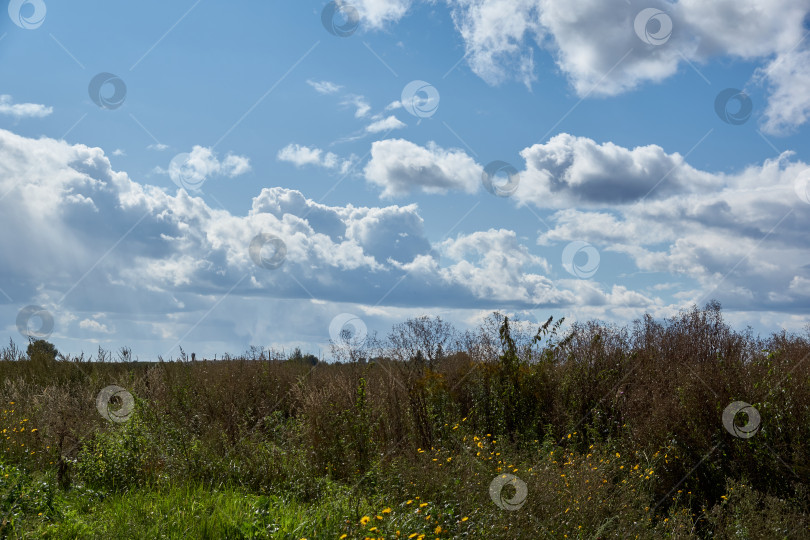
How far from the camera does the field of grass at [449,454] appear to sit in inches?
227

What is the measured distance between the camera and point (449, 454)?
7.84 meters

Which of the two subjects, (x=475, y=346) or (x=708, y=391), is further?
(x=475, y=346)

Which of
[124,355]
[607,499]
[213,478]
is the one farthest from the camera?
[124,355]

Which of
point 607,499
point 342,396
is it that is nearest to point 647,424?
point 607,499

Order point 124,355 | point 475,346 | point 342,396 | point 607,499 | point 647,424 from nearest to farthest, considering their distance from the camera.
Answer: point 607,499
point 647,424
point 342,396
point 475,346
point 124,355

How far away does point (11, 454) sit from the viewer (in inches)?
361

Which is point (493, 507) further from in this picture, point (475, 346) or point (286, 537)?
point (475, 346)

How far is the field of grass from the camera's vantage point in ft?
18.9

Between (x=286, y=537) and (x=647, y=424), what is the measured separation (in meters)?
5.11

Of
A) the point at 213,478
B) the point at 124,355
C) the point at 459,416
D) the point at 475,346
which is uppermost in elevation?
the point at 124,355

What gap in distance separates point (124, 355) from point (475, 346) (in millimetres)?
9061

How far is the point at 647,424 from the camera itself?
8125 mm

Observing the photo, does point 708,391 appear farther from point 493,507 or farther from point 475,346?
point 475,346

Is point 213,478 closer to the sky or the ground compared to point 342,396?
closer to the ground
